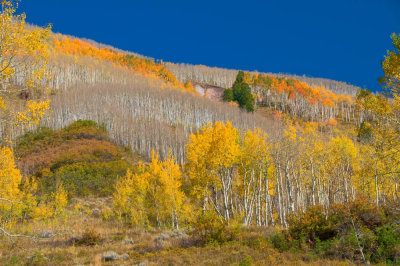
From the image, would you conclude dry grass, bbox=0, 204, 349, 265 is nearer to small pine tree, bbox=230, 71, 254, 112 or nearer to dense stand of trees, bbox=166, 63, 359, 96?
small pine tree, bbox=230, 71, 254, 112

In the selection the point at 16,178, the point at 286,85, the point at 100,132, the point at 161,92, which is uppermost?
the point at 286,85

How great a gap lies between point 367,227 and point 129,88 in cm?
8446

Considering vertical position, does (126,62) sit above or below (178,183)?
above

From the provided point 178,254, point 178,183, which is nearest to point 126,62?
point 178,183

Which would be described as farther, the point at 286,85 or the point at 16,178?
the point at 286,85

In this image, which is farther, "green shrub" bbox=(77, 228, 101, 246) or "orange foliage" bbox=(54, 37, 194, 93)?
"orange foliage" bbox=(54, 37, 194, 93)

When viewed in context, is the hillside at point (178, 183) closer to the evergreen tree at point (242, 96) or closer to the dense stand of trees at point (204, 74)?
the evergreen tree at point (242, 96)

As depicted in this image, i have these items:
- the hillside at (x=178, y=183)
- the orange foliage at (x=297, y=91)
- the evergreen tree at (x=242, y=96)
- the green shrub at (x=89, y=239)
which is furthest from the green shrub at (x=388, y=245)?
the orange foliage at (x=297, y=91)

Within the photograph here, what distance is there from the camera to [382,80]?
13469 millimetres

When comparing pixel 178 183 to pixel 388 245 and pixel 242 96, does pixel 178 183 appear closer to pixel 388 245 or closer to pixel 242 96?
pixel 388 245

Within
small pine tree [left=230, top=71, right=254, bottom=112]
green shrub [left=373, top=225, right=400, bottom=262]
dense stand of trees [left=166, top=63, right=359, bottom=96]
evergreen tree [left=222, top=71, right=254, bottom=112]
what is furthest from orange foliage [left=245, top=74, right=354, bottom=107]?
green shrub [left=373, top=225, right=400, bottom=262]

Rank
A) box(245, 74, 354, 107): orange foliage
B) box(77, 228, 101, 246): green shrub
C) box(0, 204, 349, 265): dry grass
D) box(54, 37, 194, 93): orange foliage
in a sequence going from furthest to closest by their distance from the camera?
box(54, 37, 194, 93): orange foliage, box(245, 74, 354, 107): orange foliage, box(77, 228, 101, 246): green shrub, box(0, 204, 349, 265): dry grass

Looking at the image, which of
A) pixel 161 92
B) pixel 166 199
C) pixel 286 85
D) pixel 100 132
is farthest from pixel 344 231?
pixel 286 85

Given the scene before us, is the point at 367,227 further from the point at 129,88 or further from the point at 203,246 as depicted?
the point at 129,88
